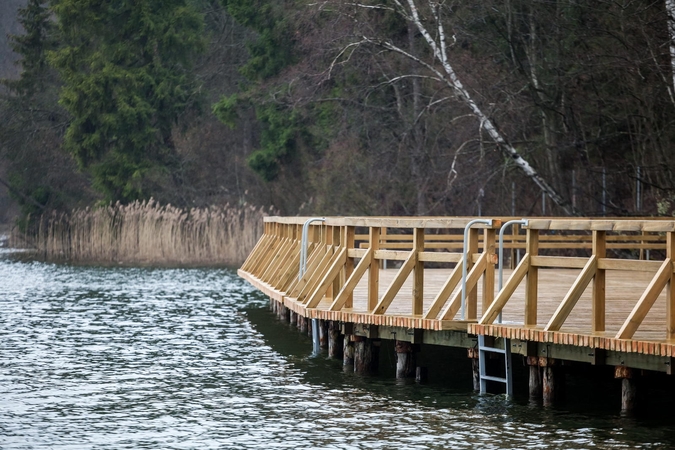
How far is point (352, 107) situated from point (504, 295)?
901 inches

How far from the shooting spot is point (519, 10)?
78.9 feet

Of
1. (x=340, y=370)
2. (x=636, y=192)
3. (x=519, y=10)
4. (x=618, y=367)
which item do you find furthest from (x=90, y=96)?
(x=618, y=367)

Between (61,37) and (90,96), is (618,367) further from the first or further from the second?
(61,37)

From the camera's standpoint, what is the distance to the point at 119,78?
42188 mm

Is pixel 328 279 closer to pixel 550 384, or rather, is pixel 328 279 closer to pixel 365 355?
pixel 365 355

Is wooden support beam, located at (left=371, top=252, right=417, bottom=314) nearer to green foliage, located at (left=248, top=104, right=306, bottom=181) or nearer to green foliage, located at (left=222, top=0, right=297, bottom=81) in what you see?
green foliage, located at (left=248, top=104, right=306, bottom=181)

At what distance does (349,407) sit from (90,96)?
32793mm

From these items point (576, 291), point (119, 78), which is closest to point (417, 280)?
point (576, 291)

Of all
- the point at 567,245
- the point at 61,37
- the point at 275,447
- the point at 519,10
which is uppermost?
the point at 61,37

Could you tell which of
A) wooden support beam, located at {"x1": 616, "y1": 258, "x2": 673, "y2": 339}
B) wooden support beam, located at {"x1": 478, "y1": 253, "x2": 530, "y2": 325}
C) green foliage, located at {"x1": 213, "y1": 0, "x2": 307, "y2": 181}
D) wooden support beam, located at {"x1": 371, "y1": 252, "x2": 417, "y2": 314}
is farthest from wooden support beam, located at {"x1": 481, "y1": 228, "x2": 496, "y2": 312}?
green foliage, located at {"x1": 213, "y1": 0, "x2": 307, "y2": 181}

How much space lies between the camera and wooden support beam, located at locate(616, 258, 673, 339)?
9273 millimetres

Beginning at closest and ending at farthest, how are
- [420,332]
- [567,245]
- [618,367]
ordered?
[618,367]
[420,332]
[567,245]

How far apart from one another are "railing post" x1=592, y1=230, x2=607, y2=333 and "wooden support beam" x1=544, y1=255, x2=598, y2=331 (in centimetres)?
5

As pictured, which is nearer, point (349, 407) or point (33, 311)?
point (349, 407)
